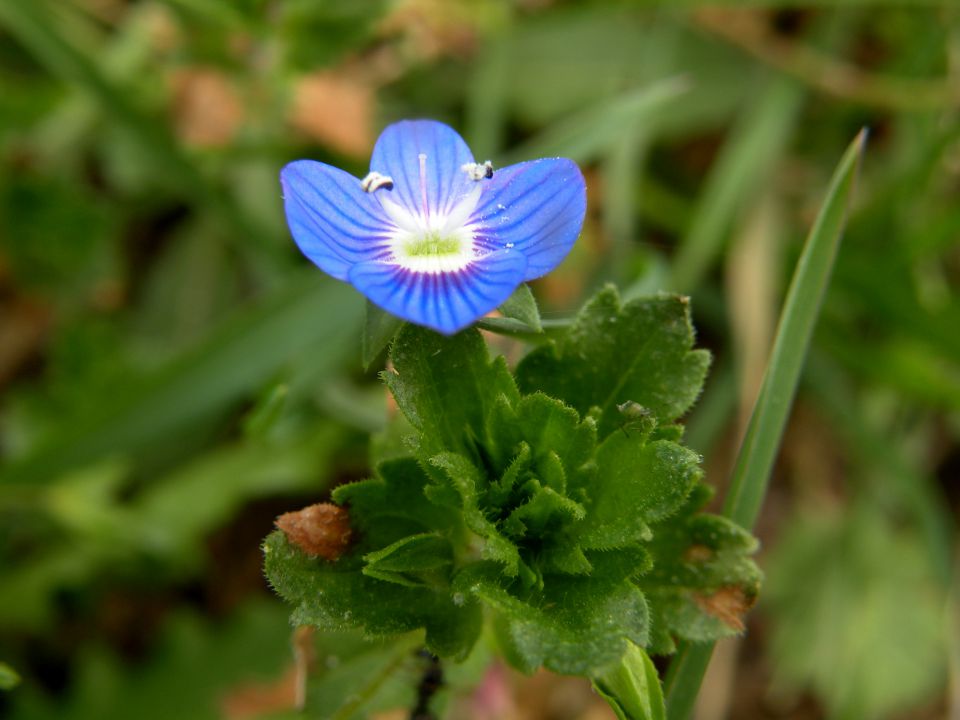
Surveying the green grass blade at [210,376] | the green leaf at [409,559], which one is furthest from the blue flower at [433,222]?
the green grass blade at [210,376]

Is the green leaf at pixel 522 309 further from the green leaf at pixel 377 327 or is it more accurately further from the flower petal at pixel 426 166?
the flower petal at pixel 426 166

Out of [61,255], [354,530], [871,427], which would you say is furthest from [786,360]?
[61,255]

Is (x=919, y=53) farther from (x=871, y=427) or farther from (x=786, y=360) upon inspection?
(x=786, y=360)

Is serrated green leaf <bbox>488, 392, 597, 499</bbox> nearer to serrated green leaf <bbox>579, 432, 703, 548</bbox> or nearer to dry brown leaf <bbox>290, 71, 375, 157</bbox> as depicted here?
serrated green leaf <bbox>579, 432, 703, 548</bbox>

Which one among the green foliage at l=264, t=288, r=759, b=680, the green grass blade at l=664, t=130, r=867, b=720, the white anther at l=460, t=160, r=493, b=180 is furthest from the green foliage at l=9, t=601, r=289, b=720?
the white anther at l=460, t=160, r=493, b=180

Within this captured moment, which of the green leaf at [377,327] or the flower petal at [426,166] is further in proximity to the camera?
the flower petal at [426,166]

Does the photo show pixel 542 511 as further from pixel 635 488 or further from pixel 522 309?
pixel 522 309

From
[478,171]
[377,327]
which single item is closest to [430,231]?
[478,171]
